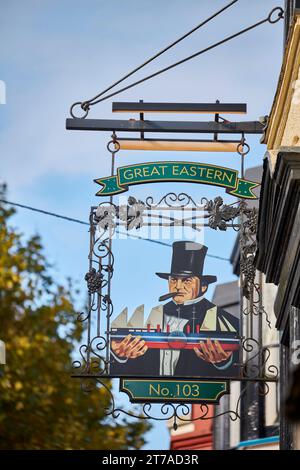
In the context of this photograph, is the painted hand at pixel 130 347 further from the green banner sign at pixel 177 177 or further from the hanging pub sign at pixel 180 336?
the green banner sign at pixel 177 177

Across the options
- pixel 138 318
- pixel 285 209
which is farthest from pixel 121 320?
pixel 285 209

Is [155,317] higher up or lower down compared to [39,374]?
lower down

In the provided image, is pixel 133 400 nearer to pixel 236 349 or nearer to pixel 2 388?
pixel 236 349

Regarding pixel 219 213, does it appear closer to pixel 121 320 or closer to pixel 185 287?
pixel 185 287

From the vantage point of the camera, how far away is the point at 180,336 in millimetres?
13453

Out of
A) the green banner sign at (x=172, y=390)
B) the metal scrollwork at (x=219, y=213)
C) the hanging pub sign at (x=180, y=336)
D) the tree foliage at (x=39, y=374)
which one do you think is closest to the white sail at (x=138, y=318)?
the hanging pub sign at (x=180, y=336)

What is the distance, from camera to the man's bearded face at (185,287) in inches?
534

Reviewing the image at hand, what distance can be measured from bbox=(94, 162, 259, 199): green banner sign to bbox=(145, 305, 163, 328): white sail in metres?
1.37

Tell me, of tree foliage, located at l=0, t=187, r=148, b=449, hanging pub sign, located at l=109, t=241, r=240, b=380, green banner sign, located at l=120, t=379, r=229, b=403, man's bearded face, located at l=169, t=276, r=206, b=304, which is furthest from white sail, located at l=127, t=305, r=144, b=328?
tree foliage, located at l=0, t=187, r=148, b=449

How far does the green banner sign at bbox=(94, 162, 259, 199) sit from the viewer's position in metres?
14.1

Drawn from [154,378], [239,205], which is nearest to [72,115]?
[239,205]

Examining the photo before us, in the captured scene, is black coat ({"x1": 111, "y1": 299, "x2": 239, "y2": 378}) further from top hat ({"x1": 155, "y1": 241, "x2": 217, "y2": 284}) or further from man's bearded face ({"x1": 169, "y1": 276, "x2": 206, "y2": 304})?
top hat ({"x1": 155, "y1": 241, "x2": 217, "y2": 284})

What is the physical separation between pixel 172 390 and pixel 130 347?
59cm

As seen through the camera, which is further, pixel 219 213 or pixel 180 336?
pixel 219 213
